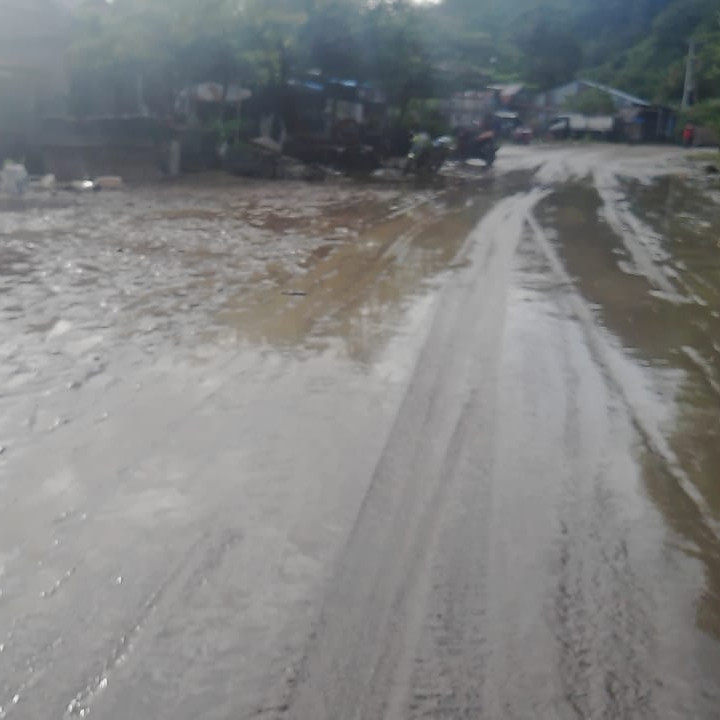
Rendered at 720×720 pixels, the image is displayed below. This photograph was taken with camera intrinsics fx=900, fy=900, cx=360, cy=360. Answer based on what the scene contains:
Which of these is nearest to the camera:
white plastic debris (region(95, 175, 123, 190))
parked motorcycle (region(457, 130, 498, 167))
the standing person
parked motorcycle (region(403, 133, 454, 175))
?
white plastic debris (region(95, 175, 123, 190))

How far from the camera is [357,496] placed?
4426 mm

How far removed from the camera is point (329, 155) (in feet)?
91.6

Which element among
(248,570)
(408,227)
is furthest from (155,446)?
(408,227)

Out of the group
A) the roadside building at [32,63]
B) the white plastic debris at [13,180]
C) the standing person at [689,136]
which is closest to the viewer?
the white plastic debris at [13,180]

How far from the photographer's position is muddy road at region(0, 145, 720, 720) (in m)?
3.09

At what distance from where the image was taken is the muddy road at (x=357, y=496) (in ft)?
10.1

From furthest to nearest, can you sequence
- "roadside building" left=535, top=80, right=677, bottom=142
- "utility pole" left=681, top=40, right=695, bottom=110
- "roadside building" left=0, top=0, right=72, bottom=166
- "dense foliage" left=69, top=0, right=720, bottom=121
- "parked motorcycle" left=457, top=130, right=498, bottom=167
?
"roadside building" left=535, top=80, right=677, bottom=142 → "utility pole" left=681, top=40, right=695, bottom=110 → "parked motorcycle" left=457, top=130, right=498, bottom=167 → "roadside building" left=0, top=0, right=72, bottom=166 → "dense foliage" left=69, top=0, right=720, bottom=121

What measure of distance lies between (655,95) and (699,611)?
6714cm

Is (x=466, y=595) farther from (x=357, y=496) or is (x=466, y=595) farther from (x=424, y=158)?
(x=424, y=158)

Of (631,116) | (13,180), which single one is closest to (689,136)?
(631,116)

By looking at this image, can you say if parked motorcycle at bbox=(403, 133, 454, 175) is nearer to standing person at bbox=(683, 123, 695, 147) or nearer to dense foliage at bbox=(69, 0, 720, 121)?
dense foliage at bbox=(69, 0, 720, 121)

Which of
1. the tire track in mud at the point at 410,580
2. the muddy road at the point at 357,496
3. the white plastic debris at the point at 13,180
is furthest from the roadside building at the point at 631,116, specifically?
the tire track in mud at the point at 410,580

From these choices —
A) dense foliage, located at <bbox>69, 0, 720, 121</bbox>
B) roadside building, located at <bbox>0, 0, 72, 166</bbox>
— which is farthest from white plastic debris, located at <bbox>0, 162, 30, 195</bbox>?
roadside building, located at <bbox>0, 0, 72, 166</bbox>

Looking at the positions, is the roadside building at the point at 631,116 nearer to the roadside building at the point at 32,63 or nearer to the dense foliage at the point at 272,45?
the dense foliage at the point at 272,45
